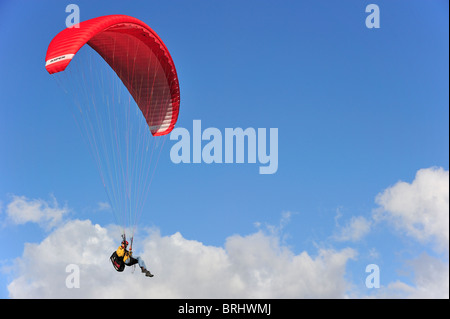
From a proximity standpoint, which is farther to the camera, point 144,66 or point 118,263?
point 144,66

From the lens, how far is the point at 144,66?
86.0 feet

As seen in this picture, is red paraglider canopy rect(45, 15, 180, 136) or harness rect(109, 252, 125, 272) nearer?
harness rect(109, 252, 125, 272)

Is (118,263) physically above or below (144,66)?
below

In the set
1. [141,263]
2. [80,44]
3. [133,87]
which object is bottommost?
[141,263]

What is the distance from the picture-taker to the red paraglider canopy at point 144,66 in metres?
24.3

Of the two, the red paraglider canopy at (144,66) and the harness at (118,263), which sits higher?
the red paraglider canopy at (144,66)

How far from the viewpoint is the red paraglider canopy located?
24328mm

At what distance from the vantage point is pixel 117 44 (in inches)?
1006

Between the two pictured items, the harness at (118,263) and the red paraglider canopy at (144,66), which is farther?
the red paraglider canopy at (144,66)

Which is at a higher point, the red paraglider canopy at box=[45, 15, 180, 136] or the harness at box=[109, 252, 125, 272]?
the red paraglider canopy at box=[45, 15, 180, 136]
